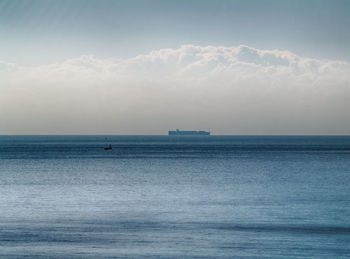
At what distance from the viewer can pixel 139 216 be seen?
3488cm

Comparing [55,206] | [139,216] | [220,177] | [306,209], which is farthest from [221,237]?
[220,177]

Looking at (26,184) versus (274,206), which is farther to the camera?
(26,184)

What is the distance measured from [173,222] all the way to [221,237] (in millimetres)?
5442

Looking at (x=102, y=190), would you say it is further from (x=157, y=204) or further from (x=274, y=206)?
(x=274, y=206)

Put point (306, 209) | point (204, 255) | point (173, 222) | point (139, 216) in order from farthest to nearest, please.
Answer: point (306, 209) < point (139, 216) < point (173, 222) < point (204, 255)

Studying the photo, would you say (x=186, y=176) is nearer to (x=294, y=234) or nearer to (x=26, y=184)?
(x=26, y=184)

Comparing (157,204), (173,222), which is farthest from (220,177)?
(173,222)

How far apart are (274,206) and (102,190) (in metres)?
19.1

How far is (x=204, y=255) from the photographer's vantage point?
23.5m

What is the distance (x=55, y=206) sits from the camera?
131ft

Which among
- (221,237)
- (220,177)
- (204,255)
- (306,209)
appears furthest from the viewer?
(220,177)

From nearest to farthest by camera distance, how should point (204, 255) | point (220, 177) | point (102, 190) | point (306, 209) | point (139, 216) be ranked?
point (204, 255) → point (139, 216) → point (306, 209) → point (102, 190) → point (220, 177)

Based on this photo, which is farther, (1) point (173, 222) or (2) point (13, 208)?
(2) point (13, 208)

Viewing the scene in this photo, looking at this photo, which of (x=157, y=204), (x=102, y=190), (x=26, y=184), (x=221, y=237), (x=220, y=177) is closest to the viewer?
(x=221, y=237)
